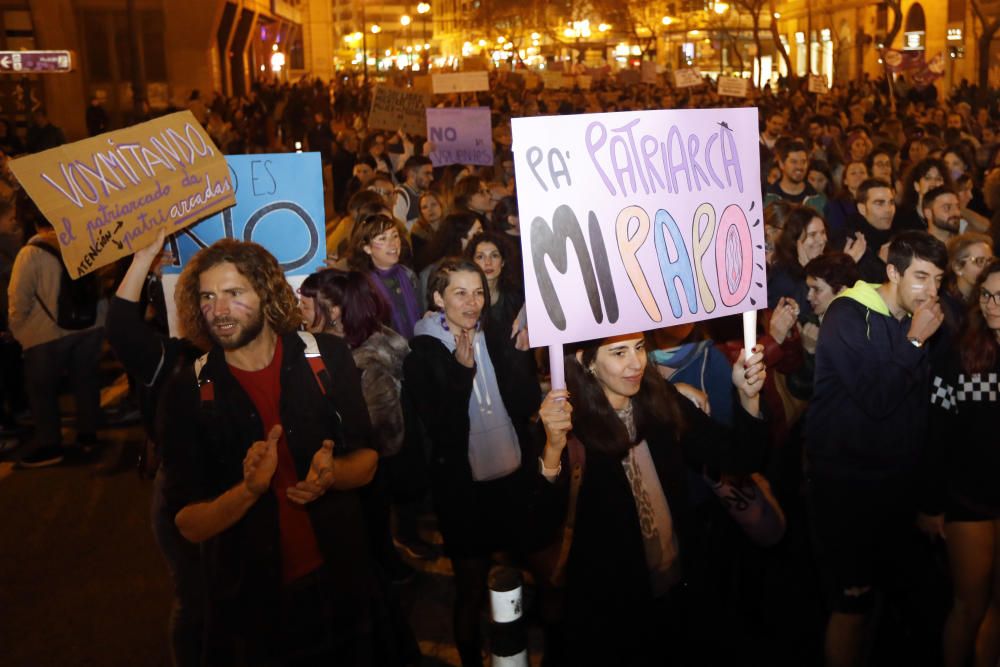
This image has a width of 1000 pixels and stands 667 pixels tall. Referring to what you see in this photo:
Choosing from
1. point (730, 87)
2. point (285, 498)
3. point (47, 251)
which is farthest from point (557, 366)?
point (730, 87)

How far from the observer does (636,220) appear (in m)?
3.30

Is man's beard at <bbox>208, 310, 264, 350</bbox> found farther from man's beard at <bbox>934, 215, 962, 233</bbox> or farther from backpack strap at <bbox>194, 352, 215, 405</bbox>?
man's beard at <bbox>934, 215, 962, 233</bbox>

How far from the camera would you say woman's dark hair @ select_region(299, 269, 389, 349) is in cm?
504

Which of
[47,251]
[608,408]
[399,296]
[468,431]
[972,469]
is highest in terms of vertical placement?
[47,251]

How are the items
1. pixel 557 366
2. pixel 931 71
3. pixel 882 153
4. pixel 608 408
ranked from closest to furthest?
pixel 557 366
pixel 608 408
pixel 882 153
pixel 931 71

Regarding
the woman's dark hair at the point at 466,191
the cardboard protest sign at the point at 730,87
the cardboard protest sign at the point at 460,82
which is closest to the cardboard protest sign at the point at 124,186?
the woman's dark hair at the point at 466,191

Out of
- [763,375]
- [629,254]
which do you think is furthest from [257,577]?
[763,375]

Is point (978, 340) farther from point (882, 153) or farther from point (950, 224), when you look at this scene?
point (882, 153)

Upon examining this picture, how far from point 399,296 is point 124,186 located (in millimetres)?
2070

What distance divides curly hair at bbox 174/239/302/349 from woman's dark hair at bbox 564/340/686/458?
976 mm

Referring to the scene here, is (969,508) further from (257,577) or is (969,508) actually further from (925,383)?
(257,577)

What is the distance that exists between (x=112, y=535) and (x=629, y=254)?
4.46 meters

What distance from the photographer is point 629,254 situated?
10.7ft

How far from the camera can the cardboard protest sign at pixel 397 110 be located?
41.1ft
